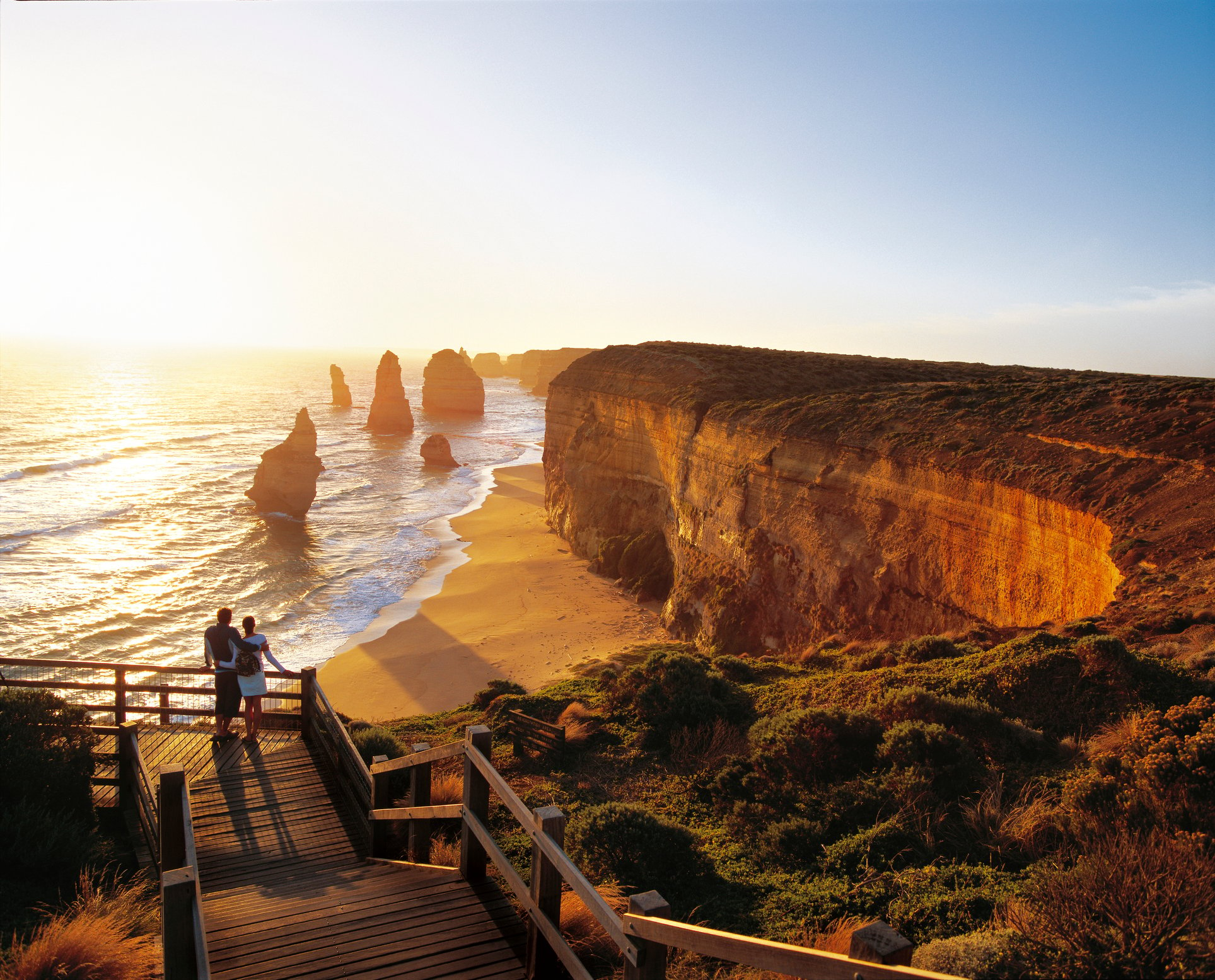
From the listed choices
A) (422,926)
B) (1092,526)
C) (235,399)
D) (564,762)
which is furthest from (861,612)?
(235,399)

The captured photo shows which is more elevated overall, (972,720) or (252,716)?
(972,720)

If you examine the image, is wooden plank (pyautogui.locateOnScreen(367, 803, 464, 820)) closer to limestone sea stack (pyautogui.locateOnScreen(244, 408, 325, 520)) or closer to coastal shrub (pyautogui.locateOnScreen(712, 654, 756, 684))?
coastal shrub (pyautogui.locateOnScreen(712, 654, 756, 684))

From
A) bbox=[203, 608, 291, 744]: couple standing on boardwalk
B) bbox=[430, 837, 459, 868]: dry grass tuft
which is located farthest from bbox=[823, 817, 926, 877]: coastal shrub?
bbox=[203, 608, 291, 744]: couple standing on boardwalk

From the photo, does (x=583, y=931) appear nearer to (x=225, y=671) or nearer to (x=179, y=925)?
(x=179, y=925)

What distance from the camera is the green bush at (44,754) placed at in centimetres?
738

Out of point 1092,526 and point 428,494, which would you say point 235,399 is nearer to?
point 428,494

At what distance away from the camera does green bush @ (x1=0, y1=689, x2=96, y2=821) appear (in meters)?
7.38

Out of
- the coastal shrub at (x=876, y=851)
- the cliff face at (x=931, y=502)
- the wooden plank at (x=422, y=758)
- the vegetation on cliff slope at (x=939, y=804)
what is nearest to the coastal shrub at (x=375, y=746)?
the vegetation on cliff slope at (x=939, y=804)

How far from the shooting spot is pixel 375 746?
34.0 ft

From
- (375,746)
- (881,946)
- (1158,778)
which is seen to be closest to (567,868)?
(881,946)

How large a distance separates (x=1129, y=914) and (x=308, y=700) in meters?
8.52

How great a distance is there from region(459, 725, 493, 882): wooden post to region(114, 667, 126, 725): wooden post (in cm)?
615

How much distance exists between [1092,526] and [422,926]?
40.3 feet

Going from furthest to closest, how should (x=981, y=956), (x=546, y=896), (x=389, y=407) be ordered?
(x=389, y=407) < (x=546, y=896) < (x=981, y=956)
